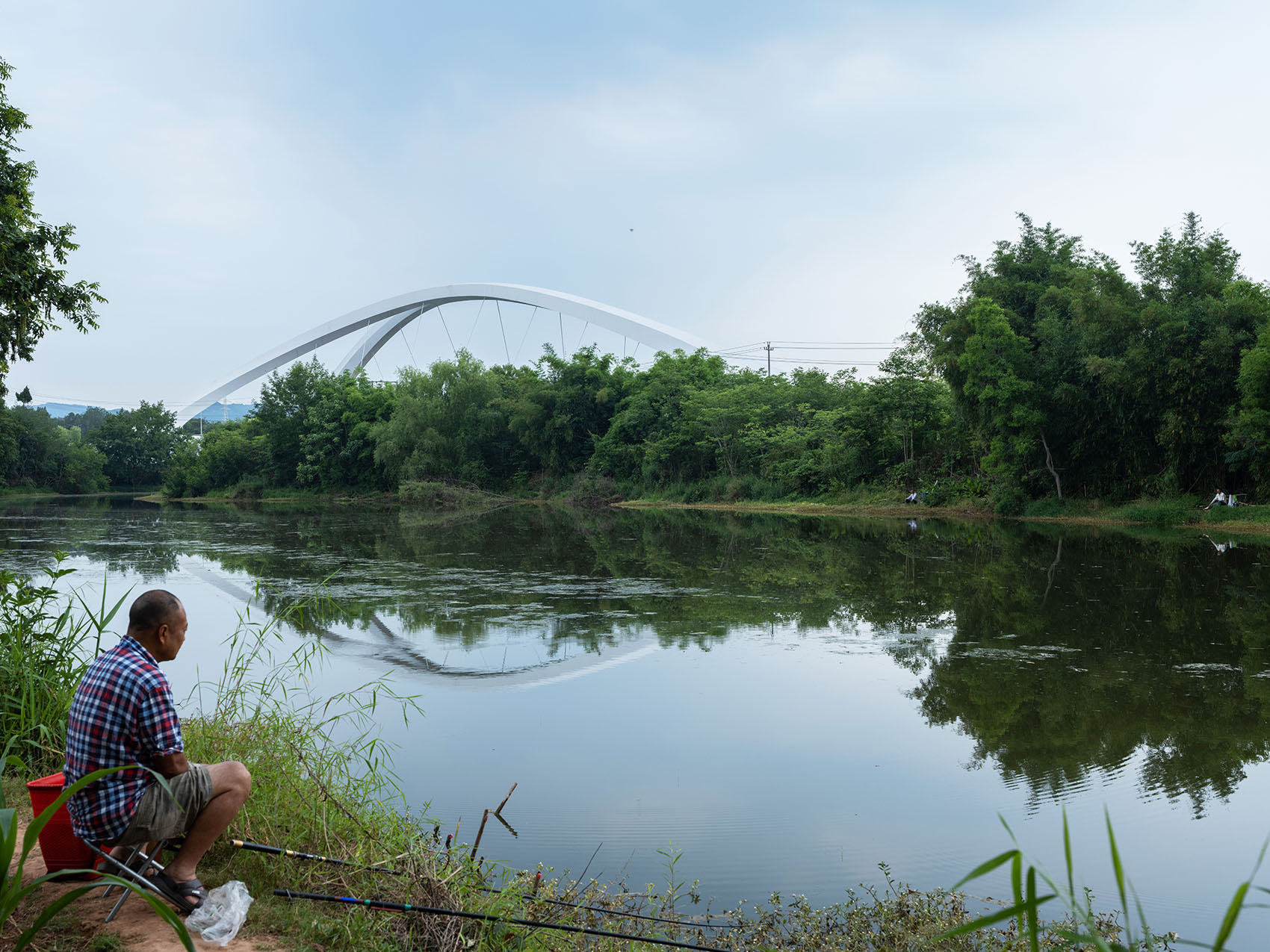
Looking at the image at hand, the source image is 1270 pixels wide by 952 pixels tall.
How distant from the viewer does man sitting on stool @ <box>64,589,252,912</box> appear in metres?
2.27

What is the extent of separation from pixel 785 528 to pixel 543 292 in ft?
89.1

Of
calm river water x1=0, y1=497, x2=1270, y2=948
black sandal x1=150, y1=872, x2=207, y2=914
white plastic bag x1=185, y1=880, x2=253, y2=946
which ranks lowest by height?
calm river water x1=0, y1=497, x2=1270, y2=948

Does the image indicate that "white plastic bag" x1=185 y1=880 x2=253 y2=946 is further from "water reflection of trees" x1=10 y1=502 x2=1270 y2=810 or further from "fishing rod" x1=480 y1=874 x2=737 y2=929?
"water reflection of trees" x1=10 y1=502 x2=1270 y2=810

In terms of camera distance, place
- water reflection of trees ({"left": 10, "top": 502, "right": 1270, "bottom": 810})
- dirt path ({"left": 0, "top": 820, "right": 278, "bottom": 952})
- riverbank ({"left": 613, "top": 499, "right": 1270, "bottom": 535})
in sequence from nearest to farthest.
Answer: dirt path ({"left": 0, "top": 820, "right": 278, "bottom": 952}) → water reflection of trees ({"left": 10, "top": 502, "right": 1270, "bottom": 810}) → riverbank ({"left": 613, "top": 499, "right": 1270, "bottom": 535})

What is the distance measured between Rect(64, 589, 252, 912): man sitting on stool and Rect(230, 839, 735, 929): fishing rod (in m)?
0.14

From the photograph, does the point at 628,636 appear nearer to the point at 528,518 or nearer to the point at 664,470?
the point at 528,518

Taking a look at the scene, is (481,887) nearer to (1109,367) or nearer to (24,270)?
(24,270)

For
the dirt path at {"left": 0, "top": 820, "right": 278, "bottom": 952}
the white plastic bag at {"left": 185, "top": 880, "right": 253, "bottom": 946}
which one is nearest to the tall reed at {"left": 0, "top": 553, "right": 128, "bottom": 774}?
the dirt path at {"left": 0, "top": 820, "right": 278, "bottom": 952}

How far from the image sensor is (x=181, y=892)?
2.33 meters

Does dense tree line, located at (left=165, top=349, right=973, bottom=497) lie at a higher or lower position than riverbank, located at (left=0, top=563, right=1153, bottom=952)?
higher

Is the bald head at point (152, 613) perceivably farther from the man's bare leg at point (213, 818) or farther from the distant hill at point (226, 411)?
the distant hill at point (226, 411)

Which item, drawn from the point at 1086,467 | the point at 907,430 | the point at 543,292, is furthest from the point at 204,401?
the point at 1086,467

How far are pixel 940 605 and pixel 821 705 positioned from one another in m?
3.84

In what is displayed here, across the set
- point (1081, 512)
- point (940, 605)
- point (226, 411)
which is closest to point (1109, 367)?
point (1081, 512)
